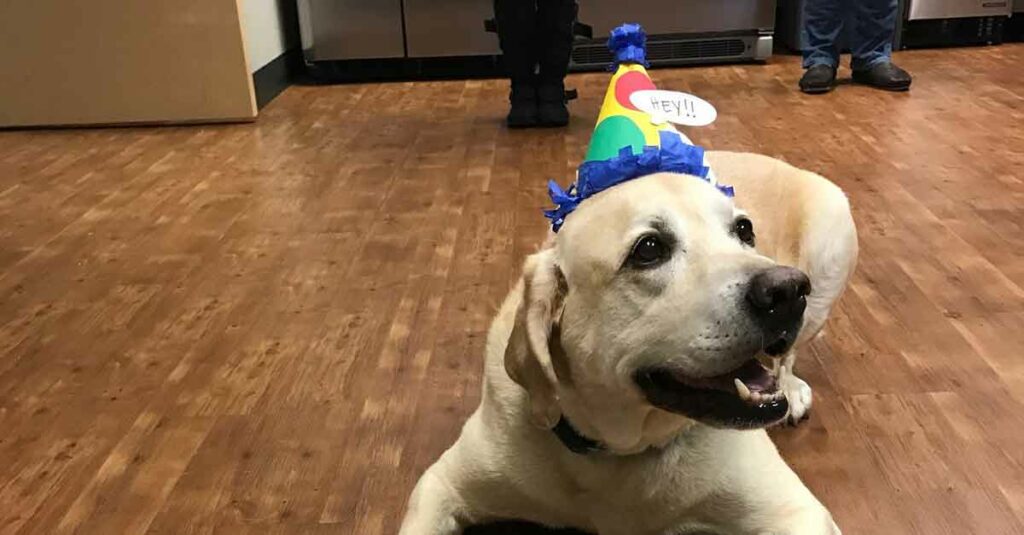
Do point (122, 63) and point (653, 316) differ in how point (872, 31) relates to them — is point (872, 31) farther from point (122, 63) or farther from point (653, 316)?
point (653, 316)

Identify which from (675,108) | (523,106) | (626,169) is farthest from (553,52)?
(626,169)

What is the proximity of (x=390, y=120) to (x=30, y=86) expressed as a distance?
156 centimetres

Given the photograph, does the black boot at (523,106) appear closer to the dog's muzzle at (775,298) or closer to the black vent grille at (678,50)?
the black vent grille at (678,50)

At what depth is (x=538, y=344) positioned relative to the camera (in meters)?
1.13

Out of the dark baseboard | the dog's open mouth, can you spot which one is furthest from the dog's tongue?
the dark baseboard

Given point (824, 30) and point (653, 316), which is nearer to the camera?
point (653, 316)

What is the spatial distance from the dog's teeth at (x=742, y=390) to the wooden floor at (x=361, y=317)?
38cm

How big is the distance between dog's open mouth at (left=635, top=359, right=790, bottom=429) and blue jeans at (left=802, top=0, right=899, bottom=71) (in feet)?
11.7

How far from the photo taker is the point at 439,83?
197 inches

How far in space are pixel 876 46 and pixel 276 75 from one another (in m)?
2.84

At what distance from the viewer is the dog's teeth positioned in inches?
42.9

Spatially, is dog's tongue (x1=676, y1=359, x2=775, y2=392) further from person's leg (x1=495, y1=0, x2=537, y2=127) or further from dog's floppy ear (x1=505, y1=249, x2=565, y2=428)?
person's leg (x1=495, y1=0, x2=537, y2=127)

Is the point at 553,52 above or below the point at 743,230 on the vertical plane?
below

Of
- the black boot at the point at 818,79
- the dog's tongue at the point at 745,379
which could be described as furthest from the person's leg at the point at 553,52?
the dog's tongue at the point at 745,379
